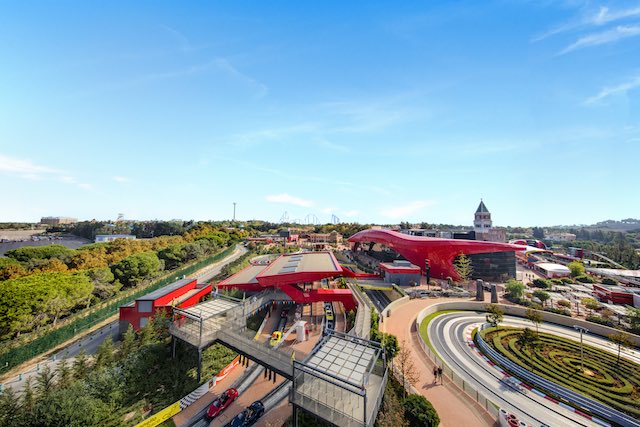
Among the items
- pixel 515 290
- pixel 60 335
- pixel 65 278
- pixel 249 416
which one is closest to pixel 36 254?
pixel 65 278

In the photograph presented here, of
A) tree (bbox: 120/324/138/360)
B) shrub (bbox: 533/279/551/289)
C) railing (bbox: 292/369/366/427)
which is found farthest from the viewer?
shrub (bbox: 533/279/551/289)

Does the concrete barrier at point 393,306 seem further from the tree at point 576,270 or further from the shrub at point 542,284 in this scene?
the tree at point 576,270

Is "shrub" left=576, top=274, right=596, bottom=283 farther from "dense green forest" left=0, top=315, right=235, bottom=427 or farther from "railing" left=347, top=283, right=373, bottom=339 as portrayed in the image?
"dense green forest" left=0, top=315, right=235, bottom=427

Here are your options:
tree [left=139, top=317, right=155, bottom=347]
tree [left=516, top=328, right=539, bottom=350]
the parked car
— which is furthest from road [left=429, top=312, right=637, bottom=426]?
tree [left=139, top=317, right=155, bottom=347]

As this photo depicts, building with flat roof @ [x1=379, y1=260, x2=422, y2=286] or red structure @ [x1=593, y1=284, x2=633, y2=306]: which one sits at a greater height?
building with flat roof @ [x1=379, y1=260, x2=422, y2=286]

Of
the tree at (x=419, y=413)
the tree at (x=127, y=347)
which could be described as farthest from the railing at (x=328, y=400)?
the tree at (x=127, y=347)

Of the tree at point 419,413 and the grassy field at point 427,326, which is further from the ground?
the tree at point 419,413
